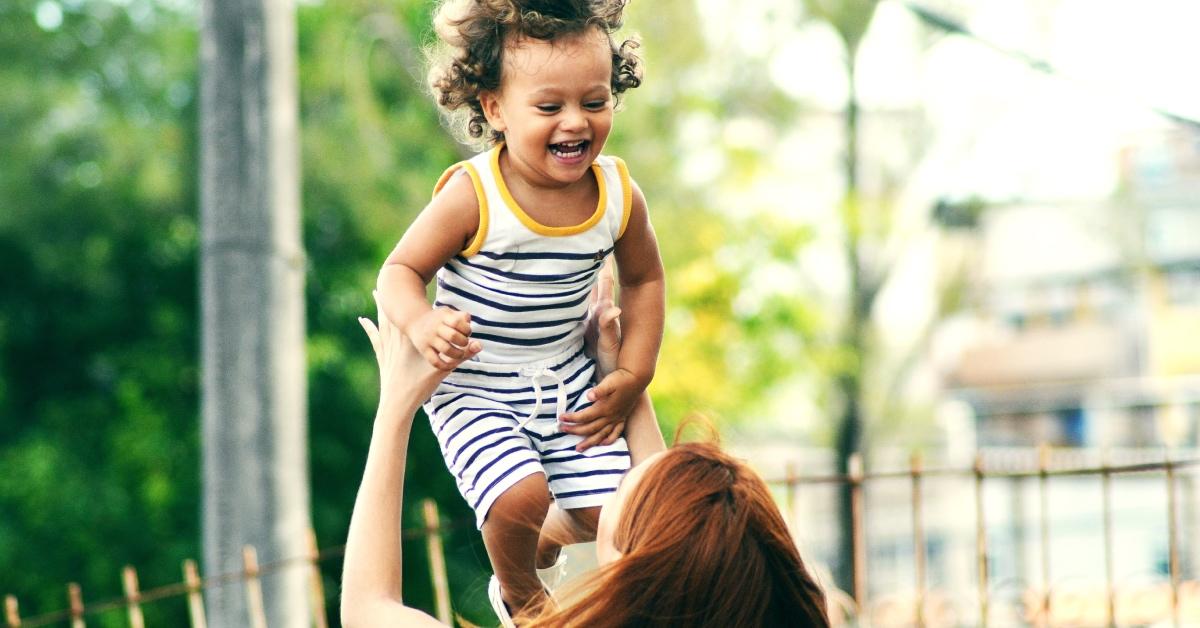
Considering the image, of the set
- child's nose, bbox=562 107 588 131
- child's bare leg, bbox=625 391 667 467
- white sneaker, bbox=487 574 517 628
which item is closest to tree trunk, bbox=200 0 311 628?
white sneaker, bbox=487 574 517 628

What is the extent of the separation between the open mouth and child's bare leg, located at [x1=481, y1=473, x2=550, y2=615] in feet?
1.25

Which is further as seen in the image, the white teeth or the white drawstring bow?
the white drawstring bow

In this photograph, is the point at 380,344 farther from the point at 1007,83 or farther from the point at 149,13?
the point at 1007,83

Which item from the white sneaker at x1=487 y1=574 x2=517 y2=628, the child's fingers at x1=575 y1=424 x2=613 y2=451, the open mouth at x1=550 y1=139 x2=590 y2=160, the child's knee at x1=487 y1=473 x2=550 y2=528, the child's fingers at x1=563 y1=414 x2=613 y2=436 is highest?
the open mouth at x1=550 y1=139 x2=590 y2=160

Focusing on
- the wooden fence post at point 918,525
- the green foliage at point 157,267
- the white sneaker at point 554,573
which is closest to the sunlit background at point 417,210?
the green foliage at point 157,267

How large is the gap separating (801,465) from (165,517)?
7581 millimetres

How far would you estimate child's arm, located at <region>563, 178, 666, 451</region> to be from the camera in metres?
1.60

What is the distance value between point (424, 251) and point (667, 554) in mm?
468

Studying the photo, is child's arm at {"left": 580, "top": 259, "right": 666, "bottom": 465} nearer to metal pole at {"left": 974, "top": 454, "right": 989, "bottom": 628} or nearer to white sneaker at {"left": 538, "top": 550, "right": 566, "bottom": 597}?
white sneaker at {"left": 538, "top": 550, "right": 566, "bottom": 597}

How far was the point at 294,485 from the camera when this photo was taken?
3.34 m

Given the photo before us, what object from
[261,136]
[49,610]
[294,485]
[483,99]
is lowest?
[49,610]

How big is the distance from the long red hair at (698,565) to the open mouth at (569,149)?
0.38m

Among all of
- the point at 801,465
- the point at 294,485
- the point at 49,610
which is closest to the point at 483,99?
the point at 294,485

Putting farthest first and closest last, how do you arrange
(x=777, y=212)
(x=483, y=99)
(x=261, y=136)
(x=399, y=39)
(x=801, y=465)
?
(x=801, y=465)
(x=777, y=212)
(x=399, y=39)
(x=261, y=136)
(x=483, y=99)
